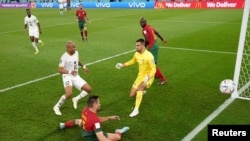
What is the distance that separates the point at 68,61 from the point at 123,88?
2.58 meters

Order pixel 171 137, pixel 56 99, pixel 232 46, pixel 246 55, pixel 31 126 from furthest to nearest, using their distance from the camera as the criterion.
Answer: pixel 232 46 → pixel 246 55 → pixel 56 99 → pixel 31 126 → pixel 171 137

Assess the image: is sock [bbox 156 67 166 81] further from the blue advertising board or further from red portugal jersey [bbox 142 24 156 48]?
the blue advertising board

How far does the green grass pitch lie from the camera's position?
7.58 meters

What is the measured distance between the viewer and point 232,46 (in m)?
16.7

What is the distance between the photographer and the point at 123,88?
10562 mm

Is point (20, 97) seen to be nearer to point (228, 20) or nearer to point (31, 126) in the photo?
point (31, 126)

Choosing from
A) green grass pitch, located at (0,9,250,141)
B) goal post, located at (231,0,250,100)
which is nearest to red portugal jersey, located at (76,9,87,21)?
green grass pitch, located at (0,9,250,141)

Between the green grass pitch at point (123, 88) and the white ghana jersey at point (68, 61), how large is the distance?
1174mm

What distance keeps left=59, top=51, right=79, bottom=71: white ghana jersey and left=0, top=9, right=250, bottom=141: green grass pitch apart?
1.17m

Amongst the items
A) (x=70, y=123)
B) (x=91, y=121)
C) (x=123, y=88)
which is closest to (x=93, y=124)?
(x=91, y=121)

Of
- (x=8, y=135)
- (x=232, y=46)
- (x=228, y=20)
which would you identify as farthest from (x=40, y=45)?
(x=228, y=20)

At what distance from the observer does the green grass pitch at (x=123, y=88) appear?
7.58m

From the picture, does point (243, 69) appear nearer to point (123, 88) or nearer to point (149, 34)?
point (149, 34)

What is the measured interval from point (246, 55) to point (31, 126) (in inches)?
412
